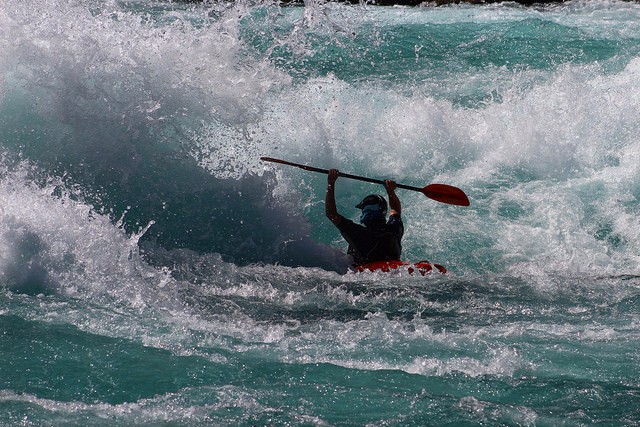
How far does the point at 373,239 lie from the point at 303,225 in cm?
121

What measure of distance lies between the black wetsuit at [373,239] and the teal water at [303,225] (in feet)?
0.86

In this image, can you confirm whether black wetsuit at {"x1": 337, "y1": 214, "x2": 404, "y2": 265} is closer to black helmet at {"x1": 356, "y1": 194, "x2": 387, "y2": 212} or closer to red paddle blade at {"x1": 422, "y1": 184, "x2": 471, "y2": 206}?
black helmet at {"x1": 356, "y1": 194, "x2": 387, "y2": 212}

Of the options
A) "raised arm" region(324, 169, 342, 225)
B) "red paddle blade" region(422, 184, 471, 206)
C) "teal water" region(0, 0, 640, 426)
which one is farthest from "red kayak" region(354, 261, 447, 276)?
"red paddle blade" region(422, 184, 471, 206)

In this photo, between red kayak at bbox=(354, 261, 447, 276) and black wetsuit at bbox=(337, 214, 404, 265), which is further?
black wetsuit at bbox=(337, 214, 404, 265)

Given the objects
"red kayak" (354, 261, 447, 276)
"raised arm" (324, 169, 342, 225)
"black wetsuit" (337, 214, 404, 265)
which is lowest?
"red kayak" (354, 261, 447, 276)

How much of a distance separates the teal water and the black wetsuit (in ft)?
0.86

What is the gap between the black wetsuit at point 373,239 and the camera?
6.41m

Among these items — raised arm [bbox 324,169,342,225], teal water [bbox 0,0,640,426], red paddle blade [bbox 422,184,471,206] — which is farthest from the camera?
red paddle blade [bbox 422,184,471,206]

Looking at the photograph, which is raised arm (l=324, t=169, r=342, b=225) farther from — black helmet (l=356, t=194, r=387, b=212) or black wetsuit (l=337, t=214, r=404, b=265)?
black helmet (l=356, t=194, r=387, b=212)

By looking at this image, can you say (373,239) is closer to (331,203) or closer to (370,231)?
(370,231)

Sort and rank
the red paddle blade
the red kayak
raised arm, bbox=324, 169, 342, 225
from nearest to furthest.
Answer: the red kayak → raised arm, bbox=324, 169, 342, 225 → the red paddle blade

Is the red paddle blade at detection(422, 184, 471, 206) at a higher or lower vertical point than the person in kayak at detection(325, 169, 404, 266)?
higher

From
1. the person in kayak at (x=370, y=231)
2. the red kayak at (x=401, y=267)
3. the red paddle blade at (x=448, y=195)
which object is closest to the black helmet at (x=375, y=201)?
the person in kayak at (x=370, y=231)

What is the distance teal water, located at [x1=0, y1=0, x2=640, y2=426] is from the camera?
4.21m
